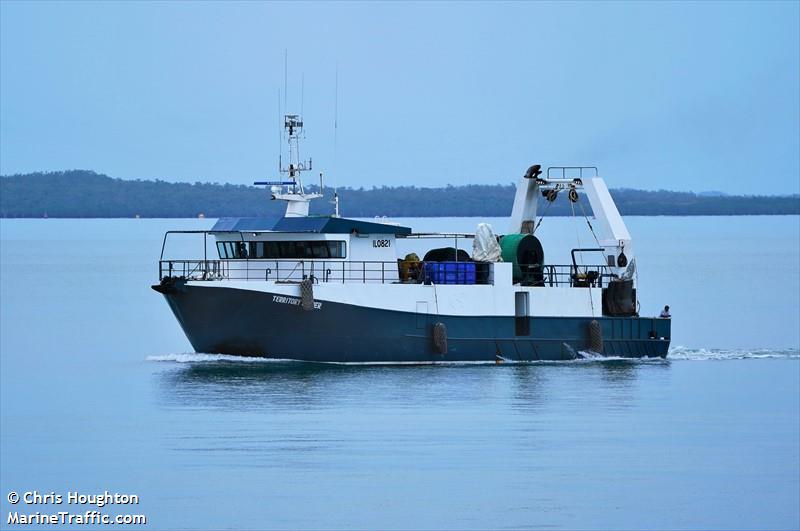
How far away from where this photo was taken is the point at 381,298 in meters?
47.0

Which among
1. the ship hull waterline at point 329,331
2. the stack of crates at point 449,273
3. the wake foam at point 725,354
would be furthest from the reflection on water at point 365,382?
the wake foam at point 725,354

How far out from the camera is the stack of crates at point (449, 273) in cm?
A: 4850

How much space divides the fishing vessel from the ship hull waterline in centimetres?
3

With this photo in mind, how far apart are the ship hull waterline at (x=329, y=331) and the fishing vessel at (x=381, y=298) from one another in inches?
1.1

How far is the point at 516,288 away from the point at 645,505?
17485 mm

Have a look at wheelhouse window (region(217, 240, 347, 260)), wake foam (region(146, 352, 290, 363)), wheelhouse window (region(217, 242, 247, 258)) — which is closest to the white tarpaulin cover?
wheelhouse window (region(217, 240, 347, 260))

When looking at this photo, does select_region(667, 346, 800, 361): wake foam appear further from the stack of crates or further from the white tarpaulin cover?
the stack of crates

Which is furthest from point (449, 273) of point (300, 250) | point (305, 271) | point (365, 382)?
point (365, 382)

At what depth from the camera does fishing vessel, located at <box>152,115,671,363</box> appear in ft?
152

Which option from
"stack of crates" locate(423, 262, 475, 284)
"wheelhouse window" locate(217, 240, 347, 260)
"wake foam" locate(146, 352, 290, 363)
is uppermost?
"wheelhouse window" locate(217, 240, 347, 260)

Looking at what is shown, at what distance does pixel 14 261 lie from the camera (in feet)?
458

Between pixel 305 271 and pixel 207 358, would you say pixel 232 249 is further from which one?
pixel 207 358

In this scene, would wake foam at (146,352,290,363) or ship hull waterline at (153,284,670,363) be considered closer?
ship hull waterline at (153,284,670,363)

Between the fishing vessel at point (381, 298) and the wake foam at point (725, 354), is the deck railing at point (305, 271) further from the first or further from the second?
the wake foam at point (725, 354)
